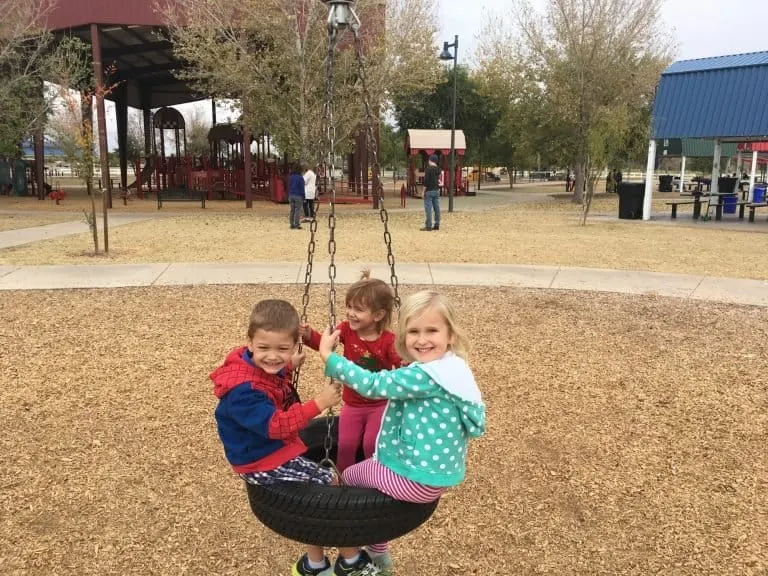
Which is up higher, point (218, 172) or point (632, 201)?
point (218, 172)

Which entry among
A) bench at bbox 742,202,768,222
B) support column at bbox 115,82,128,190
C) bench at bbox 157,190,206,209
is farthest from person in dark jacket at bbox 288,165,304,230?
support column at bbox 115,82,128,190

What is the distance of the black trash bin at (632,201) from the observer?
1878 centimetres

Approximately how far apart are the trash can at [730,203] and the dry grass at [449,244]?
3.51 meters

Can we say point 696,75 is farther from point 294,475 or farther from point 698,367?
point 294,475

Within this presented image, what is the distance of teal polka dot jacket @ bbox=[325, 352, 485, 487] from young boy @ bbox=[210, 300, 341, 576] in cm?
12

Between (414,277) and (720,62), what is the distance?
14256 mm

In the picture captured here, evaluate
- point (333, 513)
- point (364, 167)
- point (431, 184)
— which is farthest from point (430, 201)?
point (364, 167)

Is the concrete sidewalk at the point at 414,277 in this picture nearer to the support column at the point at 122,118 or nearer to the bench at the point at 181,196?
the bench at the point at 181,196

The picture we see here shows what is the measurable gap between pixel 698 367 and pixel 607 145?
1335cm

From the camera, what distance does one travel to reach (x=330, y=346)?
2.25 m

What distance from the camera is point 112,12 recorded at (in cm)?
1938

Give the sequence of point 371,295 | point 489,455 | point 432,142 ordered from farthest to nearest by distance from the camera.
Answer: point 432,142, point 489,455, point 371,295

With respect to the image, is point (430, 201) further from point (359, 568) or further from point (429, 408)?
point (429, 408)

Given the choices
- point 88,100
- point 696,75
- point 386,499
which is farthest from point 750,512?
point 696,75
